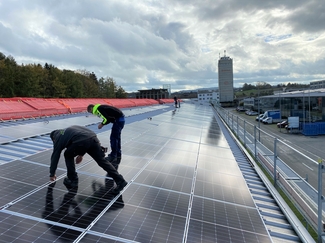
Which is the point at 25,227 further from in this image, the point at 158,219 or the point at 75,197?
the point at 158,219

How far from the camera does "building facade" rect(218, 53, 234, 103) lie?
3632 inches

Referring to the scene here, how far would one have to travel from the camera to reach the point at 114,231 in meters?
3.90

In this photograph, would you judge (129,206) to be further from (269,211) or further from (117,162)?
(269,211)

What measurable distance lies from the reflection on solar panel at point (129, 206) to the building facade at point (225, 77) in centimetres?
8811

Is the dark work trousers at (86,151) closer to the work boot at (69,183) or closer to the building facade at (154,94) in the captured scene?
the work boot at (69,183)

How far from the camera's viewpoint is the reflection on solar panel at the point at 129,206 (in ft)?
12.4

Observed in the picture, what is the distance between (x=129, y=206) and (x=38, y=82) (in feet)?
196

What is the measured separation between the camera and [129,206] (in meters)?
4.78

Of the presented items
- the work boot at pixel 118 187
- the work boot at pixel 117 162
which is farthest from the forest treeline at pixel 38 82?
the work boot at pixel 118 187

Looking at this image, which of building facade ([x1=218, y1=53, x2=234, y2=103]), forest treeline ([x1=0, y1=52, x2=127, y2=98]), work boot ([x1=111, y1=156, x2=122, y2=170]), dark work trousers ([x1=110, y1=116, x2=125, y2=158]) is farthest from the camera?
building facade ([x1=218, y1=53, x2=234, y2=103])

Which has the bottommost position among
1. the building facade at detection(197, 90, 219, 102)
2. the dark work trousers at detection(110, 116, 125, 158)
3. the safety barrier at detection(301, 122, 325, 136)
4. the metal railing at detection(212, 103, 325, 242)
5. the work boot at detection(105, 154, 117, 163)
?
the safety barrier at detection(301, 122, 325, 136)

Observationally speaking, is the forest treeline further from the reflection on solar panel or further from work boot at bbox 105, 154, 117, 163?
the reflection on solar panel

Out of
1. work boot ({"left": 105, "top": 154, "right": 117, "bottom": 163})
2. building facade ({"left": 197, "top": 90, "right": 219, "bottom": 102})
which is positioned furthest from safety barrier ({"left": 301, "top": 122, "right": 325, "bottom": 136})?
building facade ({"left": 197, "top": 90, "right": 219, "bottom": 102})

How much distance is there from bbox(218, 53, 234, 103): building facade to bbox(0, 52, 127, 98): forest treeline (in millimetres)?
41119
